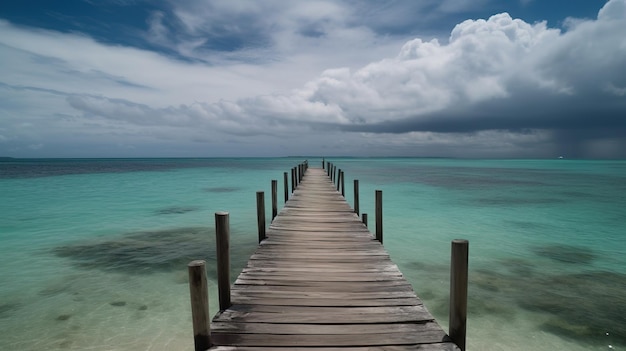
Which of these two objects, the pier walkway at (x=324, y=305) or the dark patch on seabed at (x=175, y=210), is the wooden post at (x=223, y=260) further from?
the dark patch on seabed at (x=175, y=210)

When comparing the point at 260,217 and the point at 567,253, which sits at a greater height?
the point at 260,217

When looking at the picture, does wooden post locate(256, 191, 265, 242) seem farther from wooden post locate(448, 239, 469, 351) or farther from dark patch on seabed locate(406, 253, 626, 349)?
wooden post locate(448, 239, 469, 351)

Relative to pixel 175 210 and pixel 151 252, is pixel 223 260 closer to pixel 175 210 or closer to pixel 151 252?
pixel 151 252

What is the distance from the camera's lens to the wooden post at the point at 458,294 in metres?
3.05

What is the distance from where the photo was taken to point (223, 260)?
4055 millimetres

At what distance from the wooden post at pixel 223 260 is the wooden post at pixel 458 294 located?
→ 2441 millimetres

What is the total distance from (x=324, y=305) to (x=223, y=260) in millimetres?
1338

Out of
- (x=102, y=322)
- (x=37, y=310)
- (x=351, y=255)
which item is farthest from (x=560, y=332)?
(x=37, y=310)

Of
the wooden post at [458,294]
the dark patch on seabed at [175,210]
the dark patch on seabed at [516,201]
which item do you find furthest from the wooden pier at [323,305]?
the dark patch on seabed at [516,201]

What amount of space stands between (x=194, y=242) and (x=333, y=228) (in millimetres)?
5507

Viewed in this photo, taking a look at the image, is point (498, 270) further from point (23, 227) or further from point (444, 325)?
point (23, 227)

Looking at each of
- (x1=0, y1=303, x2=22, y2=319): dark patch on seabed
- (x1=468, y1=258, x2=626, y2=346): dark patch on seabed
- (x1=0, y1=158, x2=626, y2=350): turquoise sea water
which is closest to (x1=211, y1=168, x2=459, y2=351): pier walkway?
(x1=0, y1=158, x2=626, y2=350): turquoise sea water

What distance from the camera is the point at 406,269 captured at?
8.66 m

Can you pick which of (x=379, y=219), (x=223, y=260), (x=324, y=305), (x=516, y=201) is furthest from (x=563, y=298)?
(x=516, y=201)
